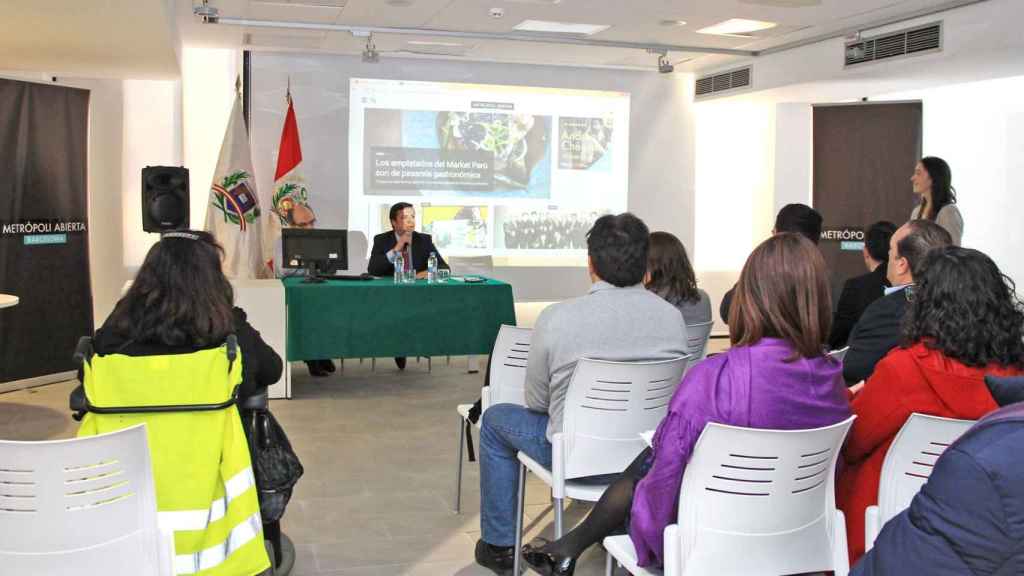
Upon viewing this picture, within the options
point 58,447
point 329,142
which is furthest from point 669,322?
point 329,142

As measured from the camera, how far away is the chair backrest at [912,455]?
215cm

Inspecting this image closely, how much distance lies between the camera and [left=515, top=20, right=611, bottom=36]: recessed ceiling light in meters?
7.48

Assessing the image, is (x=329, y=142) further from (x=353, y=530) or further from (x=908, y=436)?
(x=908, y=436)

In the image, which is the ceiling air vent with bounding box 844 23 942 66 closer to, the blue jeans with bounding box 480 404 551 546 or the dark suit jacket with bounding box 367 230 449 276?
the dark suit jacket with bounding box 367 230 449 276

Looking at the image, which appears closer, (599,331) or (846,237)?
(599,331)

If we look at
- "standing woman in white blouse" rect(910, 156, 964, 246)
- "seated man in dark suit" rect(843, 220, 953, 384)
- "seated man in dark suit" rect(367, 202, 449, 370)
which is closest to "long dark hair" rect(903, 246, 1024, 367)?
"seated man in dark suit" rect(843, 220, 953, 384)

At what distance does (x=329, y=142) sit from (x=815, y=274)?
7286mm

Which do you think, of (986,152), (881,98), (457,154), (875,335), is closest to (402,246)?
(457,154)

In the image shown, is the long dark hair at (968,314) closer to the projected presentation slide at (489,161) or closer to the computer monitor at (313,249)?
the computer monitor at (313,249)

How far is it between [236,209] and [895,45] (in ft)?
17.8

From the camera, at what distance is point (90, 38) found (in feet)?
20.6

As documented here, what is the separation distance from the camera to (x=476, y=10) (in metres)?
6.88

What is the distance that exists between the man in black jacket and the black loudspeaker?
1440 mm

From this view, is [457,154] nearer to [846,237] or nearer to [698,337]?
[846,237]
